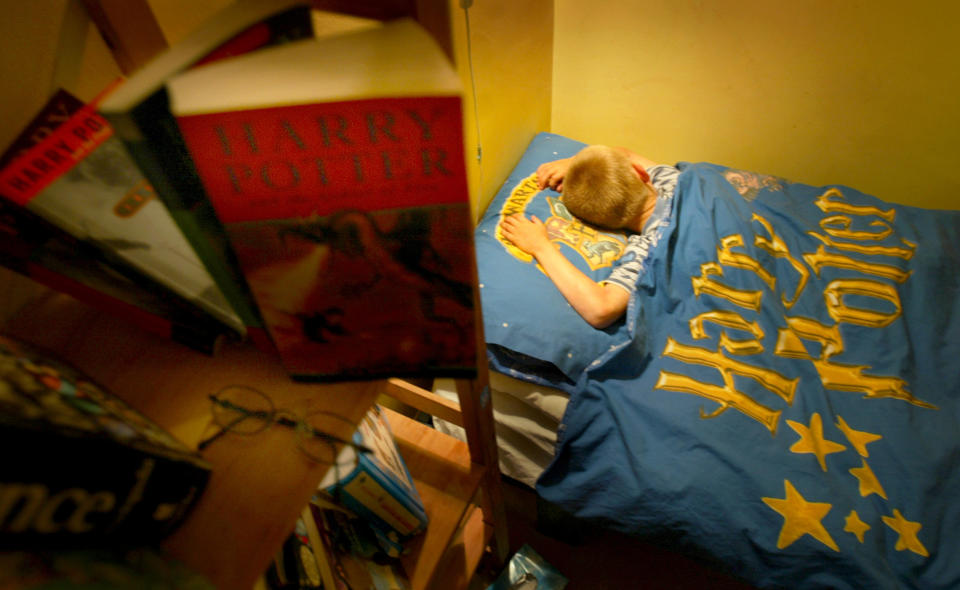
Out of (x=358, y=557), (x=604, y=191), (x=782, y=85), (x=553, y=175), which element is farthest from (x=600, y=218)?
(x=358, y=557)

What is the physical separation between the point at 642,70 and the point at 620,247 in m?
0.76

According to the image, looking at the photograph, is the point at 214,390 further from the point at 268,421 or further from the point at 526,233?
the point at 526,233

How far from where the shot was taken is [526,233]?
1.12 metres

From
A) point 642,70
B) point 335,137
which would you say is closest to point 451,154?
point 335,137

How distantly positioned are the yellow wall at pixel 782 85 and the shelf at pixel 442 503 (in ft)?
4.50

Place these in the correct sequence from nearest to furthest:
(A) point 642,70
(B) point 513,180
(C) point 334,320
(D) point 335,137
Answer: (D) point 335,137, (C) point 334,320, (B) point 513,180, (A) point 642,70

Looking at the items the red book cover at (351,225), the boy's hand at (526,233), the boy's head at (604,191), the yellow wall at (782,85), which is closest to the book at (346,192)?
the red book cover at (351,225)

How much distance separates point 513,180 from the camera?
4.45 ft

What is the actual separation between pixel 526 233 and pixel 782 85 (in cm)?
102

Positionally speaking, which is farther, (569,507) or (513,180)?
(513,180)

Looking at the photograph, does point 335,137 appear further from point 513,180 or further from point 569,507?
point 513,180

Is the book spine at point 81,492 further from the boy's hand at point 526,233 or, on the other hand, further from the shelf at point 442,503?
the boy's hand at point 526,233

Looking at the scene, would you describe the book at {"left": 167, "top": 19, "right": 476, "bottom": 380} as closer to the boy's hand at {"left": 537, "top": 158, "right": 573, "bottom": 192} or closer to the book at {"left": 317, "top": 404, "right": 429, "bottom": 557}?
the book at {"left": 317, "top": 404, "right": 429, "bottom": 557}

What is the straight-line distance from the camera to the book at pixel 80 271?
13.9 inches
